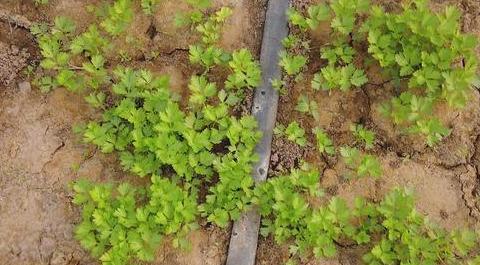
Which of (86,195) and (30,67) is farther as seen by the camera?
(30,67)

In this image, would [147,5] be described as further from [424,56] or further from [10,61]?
[424,56]

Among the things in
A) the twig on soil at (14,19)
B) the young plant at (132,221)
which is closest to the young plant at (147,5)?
the twig on soil at (14,19)

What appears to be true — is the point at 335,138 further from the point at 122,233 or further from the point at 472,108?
the point at 122,233

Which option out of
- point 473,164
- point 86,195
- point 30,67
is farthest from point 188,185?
point 473,164

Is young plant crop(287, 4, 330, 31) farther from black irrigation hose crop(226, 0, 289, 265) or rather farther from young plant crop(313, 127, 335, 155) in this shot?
young plant crop(313, 127, 335, 155)

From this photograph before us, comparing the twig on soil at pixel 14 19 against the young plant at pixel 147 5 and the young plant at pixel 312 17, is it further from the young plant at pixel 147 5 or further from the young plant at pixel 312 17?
the young plant at pixel 312 17

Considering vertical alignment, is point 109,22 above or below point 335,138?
above

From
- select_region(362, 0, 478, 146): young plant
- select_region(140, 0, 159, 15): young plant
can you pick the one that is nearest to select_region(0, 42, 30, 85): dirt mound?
select_region(140, 0, 159, 15): young plant

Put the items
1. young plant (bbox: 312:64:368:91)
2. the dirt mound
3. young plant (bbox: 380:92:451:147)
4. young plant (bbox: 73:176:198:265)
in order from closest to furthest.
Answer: young plant (bbox: 73:176:198:265) < young plant (bbox: 380:92:451:147) < young plant (bbox: 312:64:368:91) < the dirt mound
